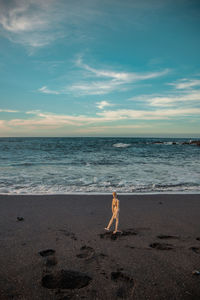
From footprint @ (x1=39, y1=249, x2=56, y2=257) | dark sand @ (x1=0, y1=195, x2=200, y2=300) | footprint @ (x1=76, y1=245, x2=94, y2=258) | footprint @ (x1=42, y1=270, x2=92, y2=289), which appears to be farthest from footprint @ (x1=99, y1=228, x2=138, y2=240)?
footprint @ (x1=42, y1=270, x2=92, y2=289)

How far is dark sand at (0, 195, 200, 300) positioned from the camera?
2834 mm

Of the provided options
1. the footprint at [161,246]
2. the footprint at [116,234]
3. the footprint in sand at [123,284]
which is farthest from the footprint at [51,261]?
the footprint at [161,246]

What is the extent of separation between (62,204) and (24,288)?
3.77 meters

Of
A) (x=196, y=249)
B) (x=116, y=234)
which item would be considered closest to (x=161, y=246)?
(x=196, y=249)

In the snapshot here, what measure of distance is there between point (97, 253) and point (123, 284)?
0.87 metres

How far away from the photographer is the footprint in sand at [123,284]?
9.02ft

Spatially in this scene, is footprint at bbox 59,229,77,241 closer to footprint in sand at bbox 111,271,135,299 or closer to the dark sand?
the dark sand

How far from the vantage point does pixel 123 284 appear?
293cm

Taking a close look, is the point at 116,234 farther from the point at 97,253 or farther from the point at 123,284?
the point at 123,284

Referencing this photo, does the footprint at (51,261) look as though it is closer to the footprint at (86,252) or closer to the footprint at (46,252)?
the footprint at (46,252)

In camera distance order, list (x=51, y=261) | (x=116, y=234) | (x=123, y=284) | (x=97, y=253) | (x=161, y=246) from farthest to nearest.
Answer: (x=116, y=234)
(x=161, y=246)
(x=97, y=253)
(x=51, y=261)
(x=123, y=284)

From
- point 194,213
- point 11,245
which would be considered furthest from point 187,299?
point 194,213

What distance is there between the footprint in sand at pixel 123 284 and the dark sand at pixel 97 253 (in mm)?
14

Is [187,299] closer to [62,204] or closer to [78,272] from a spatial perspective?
[78,272]
